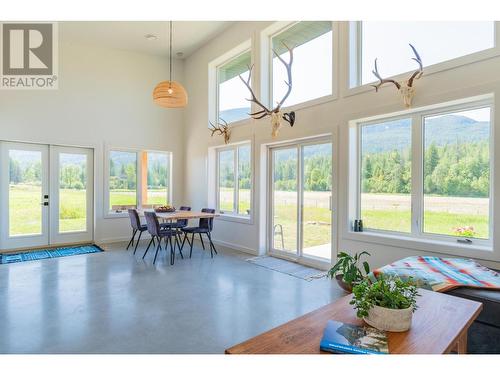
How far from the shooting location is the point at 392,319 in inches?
52.0

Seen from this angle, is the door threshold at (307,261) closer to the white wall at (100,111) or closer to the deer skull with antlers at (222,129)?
the deer skull with antlers at (222,129)

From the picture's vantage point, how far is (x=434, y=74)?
3.25m

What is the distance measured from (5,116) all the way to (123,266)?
364 cm

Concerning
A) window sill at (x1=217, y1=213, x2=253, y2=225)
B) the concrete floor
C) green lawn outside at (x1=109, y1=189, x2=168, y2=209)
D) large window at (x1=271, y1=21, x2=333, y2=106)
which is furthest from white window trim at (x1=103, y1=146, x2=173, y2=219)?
large window at (x1=271, y1=21, x2=333, y2=106)

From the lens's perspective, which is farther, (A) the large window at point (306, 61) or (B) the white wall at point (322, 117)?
(A) the large window at point (306, 61)

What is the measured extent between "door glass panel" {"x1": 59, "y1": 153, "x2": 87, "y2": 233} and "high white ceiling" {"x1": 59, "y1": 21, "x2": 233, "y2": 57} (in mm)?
2434

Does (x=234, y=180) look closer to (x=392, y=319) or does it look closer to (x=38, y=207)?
(x=38, y=207)

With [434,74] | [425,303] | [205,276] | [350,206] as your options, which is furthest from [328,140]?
[425,303]

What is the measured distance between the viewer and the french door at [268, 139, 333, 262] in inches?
182

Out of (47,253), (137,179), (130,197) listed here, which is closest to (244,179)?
(137,179)

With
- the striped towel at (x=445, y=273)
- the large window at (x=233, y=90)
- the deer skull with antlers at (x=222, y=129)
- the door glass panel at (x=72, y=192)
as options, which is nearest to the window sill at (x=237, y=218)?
the deer skull with antlers at (x=222, y=129)

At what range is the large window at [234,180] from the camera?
5977mm

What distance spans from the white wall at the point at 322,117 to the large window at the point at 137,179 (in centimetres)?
57

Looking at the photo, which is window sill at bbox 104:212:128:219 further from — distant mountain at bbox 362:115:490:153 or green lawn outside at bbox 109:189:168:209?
distant mountain at bbox 362:115:490:153
